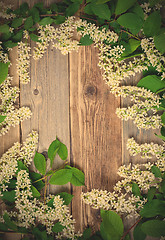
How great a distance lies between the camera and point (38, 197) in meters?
1.06

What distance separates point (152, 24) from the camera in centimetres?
96

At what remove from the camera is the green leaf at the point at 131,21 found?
958 millimetres

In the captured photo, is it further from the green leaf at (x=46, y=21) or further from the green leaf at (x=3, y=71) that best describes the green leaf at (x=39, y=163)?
the green leaf at (x=46, y=21)

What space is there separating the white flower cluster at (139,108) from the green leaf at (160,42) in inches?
8.4

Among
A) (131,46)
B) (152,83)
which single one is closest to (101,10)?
(131,46)

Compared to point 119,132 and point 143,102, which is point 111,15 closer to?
point 143,102

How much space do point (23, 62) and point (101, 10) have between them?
1.59ft

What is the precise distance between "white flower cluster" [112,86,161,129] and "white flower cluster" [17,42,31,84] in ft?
1.61

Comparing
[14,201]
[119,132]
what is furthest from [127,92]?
[14,201]

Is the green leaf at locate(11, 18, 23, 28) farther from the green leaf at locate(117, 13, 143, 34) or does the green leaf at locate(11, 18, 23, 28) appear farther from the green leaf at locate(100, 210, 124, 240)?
the green leaf at locate(100, 210, 124, 240)

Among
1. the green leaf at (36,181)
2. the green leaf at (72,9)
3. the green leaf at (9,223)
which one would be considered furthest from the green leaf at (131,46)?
the green leaf at (9,223)

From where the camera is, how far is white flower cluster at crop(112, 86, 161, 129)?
3.39ft

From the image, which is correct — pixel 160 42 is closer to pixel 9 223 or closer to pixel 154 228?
pixel 154 228

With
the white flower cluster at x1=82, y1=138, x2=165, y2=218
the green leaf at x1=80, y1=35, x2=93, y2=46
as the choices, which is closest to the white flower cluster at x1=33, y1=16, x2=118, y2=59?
the green leaf at x1=80, y1=35, x2=93, y2=46
